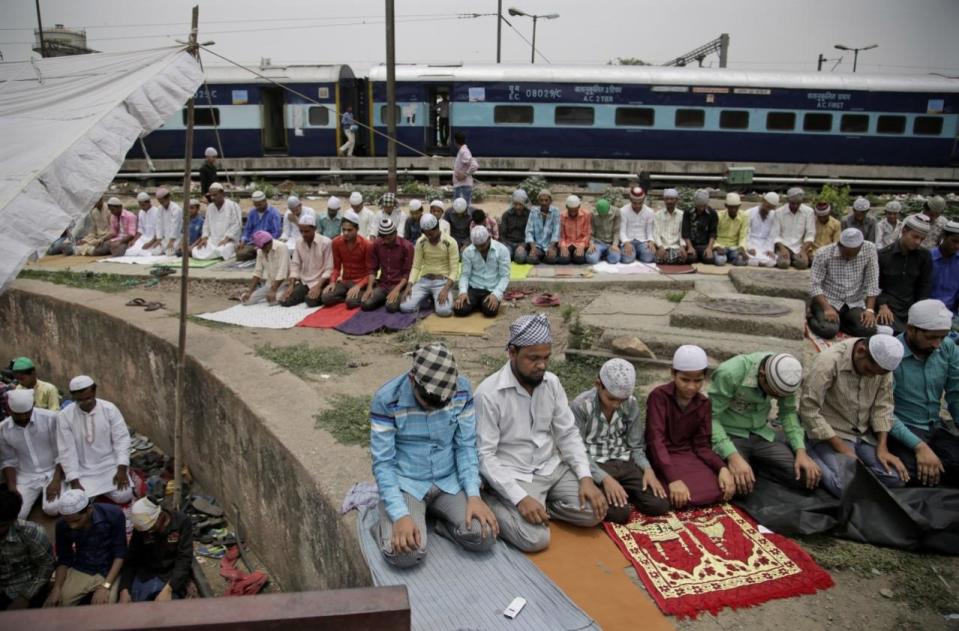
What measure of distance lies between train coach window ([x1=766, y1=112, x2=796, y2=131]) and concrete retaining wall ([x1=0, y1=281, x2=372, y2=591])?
15.4 m

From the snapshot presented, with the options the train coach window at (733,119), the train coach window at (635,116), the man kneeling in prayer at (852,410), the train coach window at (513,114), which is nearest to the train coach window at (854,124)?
the train coach window at (733,119)

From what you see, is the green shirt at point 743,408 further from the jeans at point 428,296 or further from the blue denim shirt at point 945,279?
the jeans at point 428,296

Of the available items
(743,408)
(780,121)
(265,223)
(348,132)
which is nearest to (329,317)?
(265,223)

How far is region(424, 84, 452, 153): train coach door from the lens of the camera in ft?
57.4

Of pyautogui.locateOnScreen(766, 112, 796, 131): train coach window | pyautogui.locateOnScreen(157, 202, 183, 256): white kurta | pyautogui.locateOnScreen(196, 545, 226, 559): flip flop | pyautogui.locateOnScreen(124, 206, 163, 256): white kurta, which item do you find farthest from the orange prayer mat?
pyautogui.locateOnScreen(766, 112, 796, 131): train coach window

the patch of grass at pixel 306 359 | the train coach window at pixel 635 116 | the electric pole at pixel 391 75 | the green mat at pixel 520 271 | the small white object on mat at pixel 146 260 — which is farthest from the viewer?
the train coach window at pixel 635 116

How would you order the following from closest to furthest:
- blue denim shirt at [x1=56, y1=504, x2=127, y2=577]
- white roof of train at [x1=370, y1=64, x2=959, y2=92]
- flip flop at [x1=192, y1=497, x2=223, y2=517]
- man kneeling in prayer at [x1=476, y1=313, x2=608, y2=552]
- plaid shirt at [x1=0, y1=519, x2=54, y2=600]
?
man kneeling in prayer at [x1=476, y1=313, x2=608, y2=552] → plaid shirt at [x1=0, y1=519, x2=54, y2=600] → blue denim shirt at [x1=56, y1=504, x2=127, y2=577] → flip flop at [x1=192, y1=497, x2=223, y2=517] → white roof of train at [x1=370, y1=64, x2=959, y2=92]

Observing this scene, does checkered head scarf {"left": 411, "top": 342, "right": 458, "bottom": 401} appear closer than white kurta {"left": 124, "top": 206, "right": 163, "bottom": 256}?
Yes

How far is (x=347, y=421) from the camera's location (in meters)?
4.68

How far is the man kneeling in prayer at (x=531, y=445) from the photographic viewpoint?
3.39 metres

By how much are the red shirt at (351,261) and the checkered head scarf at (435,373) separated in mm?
5406

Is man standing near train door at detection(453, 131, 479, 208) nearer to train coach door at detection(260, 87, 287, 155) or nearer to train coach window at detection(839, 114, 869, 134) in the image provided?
train coach door at detection(260, 87, 287, 155)

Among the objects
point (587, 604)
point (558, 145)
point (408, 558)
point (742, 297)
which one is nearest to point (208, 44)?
point (408, 558)

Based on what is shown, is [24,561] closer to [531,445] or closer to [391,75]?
[531,445]
